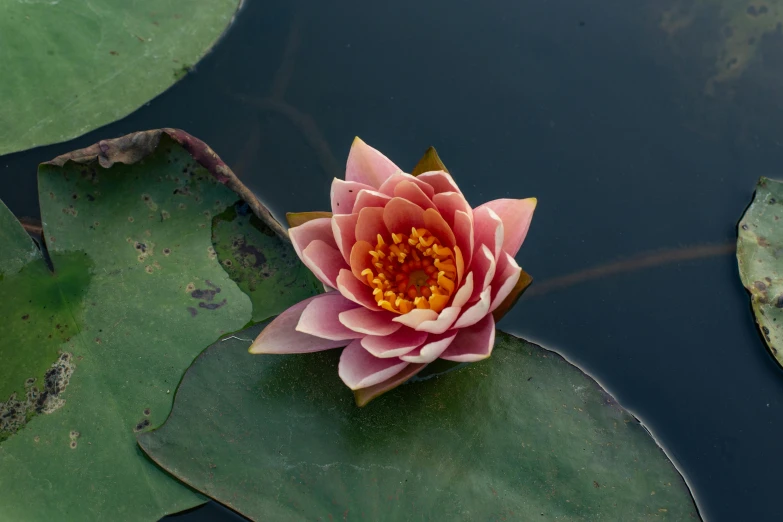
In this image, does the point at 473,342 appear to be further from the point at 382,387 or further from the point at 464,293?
the point at 382,387

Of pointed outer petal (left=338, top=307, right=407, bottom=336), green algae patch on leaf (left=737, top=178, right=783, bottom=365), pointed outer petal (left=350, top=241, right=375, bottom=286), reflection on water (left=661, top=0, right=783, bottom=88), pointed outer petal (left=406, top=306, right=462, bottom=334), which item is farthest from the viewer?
reflection on water (left=661, top=0, right=783, bottom=88)

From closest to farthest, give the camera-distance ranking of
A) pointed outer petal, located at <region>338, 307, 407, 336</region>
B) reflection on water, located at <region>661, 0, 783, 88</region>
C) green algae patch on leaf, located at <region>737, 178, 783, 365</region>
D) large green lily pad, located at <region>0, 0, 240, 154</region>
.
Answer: pointed outer petal, located at <region>338, 307, 407, 336</region> → green algae patch on leaf, located at <region>737, 178, 783, 365</region> → large green lily pad, located at <region>0, 0, 240, 154</region> → reflection on water, located at <region>661, 0, 783, 88</region>

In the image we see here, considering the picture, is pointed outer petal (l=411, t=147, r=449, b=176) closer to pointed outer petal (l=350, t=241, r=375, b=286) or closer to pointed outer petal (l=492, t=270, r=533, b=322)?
pointed outer petal (l=350, t=241, r=375, b=286)

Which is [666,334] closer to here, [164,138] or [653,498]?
[653,498]

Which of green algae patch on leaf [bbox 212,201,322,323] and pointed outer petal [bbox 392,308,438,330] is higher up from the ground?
pointed outer petal [bbox 392,308,438,330]

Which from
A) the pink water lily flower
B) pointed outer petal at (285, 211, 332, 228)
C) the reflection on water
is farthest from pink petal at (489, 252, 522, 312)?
the reflection on water

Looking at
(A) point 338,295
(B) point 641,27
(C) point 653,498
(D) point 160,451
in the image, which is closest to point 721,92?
(B) point 641,27
